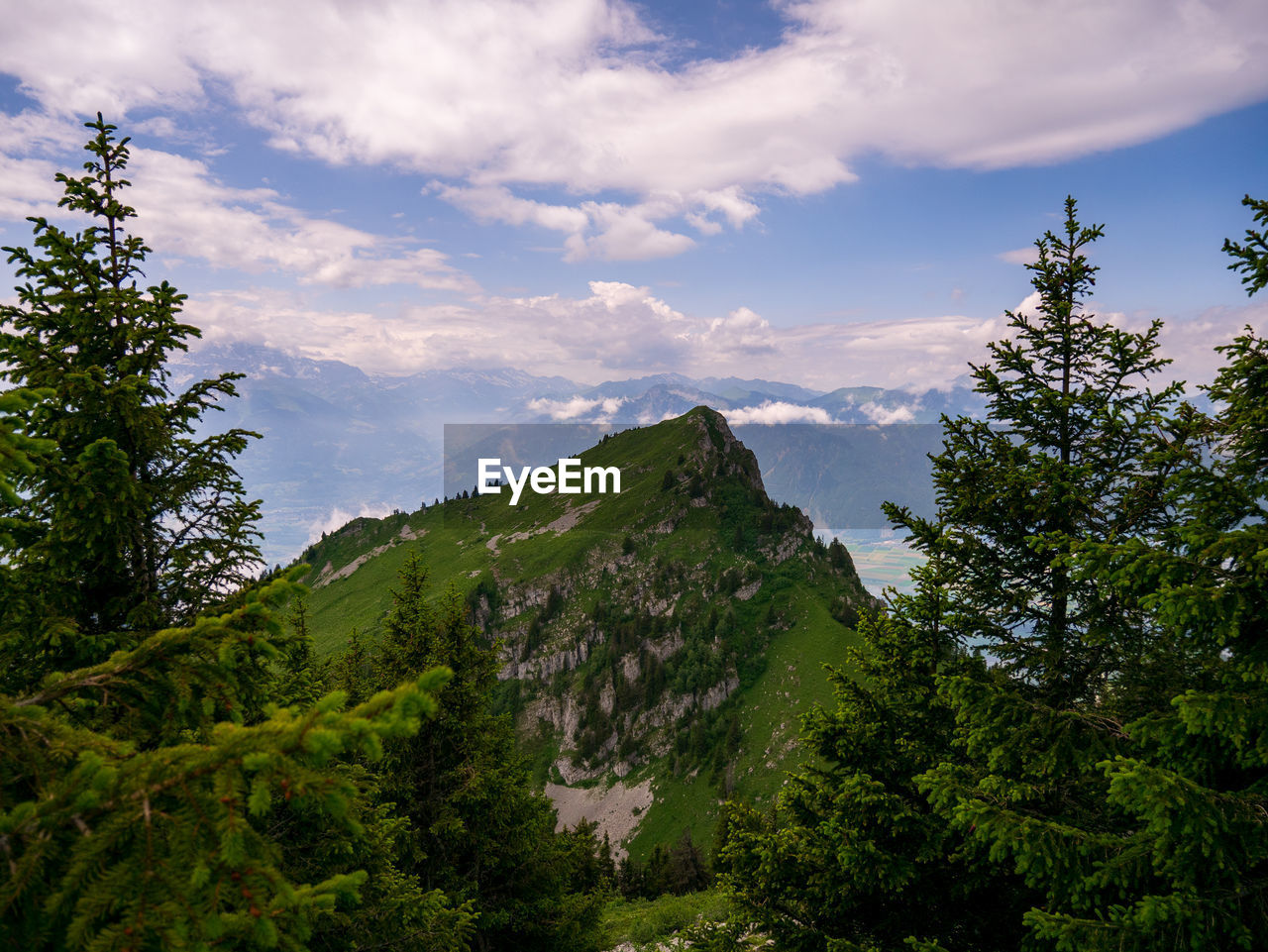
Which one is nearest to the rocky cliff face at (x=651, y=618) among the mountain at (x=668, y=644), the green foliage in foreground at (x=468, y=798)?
the mountain at (x=668, y=644)

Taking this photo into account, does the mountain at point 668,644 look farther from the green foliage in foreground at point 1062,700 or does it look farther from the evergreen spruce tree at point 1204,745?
the evergreen spruce tree at point 1204,745

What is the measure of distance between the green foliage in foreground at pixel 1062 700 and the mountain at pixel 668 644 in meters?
109

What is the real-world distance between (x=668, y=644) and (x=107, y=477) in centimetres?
15992

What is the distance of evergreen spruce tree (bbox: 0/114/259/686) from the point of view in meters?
9.53

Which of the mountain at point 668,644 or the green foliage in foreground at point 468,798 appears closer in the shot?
the green foliage in foreground at point 468,798

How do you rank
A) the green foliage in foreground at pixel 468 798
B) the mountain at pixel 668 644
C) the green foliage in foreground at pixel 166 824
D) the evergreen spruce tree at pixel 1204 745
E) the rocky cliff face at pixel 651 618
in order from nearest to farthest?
the green foliage in foreground at pixel 166 824 → the evergreen spruce tree at pixel 1204 745 → the green foliage in foreground at pixel 468 798 → the mountain at pixel 668 644 → the rocky cliff face at pixel 651 618

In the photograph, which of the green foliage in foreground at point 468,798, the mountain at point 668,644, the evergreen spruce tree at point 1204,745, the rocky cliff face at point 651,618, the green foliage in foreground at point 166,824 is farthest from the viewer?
the rocky cliff face at point 651,618

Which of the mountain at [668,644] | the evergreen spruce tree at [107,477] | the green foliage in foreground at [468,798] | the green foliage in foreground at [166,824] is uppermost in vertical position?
the evergreen spruce tree at [107,477]

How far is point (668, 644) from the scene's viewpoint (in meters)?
162

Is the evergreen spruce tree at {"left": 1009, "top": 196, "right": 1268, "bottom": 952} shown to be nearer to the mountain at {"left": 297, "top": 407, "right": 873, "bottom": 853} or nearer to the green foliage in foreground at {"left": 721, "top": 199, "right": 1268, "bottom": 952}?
the green foliage in foreground at {"left": 721, "top": 199, "right": 1268, "bottom": 952}

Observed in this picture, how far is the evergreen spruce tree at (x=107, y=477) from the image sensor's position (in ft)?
31.3

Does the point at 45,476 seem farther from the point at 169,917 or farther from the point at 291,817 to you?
the point at 169,917

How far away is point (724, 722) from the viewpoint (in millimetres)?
139125

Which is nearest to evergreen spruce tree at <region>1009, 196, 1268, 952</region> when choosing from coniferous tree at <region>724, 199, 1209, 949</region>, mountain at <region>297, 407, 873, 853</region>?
coniferous tree at <region>724, 199, 1209, 949</region>
